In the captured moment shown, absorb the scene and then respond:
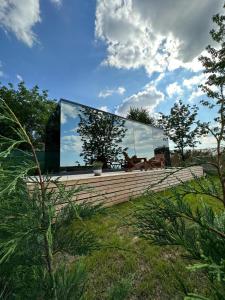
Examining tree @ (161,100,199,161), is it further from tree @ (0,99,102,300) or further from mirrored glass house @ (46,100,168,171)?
tree @ (0,99,102,300)

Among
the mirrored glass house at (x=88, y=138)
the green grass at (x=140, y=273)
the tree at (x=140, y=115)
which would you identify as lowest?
the green grass at (x=140, y=273)

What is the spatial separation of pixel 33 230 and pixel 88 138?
7.86 meters

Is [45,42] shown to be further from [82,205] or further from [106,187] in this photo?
[82,205]

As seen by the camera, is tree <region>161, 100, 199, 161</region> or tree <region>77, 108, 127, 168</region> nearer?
tree <region>77, 108, 127, 168</region>

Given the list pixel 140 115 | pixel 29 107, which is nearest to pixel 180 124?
pixel 140 115

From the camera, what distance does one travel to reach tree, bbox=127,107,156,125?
24.6 m

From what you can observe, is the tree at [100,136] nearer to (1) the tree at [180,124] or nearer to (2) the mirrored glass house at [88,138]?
(2) the mirrored glass house at [88,138]

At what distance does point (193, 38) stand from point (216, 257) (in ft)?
38.3

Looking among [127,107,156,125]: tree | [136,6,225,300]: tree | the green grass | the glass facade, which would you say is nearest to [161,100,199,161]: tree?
[127,107,156,125]: tree

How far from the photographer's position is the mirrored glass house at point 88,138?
7.80 meters

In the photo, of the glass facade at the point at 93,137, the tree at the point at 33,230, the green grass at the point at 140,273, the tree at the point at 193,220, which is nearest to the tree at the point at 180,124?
the glass facade at the point at 93,137

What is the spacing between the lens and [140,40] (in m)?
9.91

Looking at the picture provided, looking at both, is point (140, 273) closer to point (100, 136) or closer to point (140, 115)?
point (100, 136)

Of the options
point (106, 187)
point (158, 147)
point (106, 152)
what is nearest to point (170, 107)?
point (158, 147)
